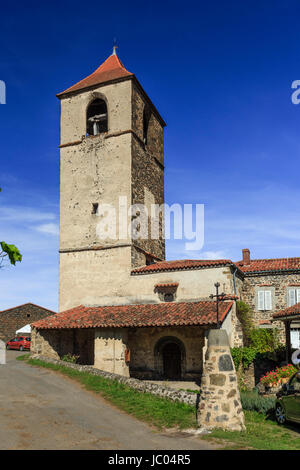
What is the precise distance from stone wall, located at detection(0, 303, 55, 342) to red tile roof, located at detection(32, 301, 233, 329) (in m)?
17.0

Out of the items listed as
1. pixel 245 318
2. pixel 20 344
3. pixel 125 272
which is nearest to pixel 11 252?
pixel 125 272

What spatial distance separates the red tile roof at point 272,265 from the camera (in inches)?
980

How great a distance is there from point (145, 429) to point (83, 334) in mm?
12420

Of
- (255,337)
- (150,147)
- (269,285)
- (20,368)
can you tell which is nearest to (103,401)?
(20,368)

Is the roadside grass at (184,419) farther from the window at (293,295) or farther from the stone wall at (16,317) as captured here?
the stone wall at (16,317)

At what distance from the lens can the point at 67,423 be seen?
10539 millimetres

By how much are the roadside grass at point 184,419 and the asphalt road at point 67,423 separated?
41 cm

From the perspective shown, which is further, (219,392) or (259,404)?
(259,404)

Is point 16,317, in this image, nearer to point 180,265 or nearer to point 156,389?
point 180,265

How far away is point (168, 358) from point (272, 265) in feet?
31.8

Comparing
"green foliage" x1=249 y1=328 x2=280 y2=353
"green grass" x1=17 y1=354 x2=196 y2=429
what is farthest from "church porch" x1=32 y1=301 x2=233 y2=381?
"green foliage" x1=249 y1=328 x2=280 y2=353

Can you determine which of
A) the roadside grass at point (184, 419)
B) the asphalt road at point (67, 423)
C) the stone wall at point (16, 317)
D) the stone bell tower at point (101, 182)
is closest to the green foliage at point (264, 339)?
the stone bell tower at point (101, 182)

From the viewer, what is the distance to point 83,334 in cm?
2252
